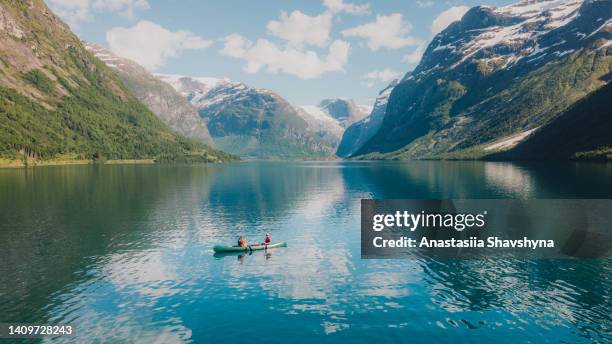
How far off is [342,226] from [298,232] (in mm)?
10978

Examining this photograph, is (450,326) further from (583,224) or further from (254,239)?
(583,224)

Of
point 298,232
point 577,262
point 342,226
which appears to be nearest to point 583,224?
point 577,262

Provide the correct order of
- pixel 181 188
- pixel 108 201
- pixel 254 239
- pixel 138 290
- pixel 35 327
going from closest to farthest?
pixel 35 327, pixel 138 290, pixel 254 239, pixel 108 201, pixel 181 188

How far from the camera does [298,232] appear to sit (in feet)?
285

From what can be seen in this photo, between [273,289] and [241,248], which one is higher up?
[241,248]

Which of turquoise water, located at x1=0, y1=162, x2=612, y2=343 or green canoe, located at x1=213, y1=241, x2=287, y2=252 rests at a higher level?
green canoe, located at x1=213, y1=241, x2=287, y2=252

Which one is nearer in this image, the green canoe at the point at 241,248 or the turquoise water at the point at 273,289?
the turquoise water at the point at 273,289

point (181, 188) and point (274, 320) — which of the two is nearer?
point (274, 320)

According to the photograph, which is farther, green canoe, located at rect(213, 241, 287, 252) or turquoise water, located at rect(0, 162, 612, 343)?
green canoe, located at rect(213, 241, 287, 252)

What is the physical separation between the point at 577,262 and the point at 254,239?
5193cm

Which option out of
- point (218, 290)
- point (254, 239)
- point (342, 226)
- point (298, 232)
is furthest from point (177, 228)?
point (218, 290)

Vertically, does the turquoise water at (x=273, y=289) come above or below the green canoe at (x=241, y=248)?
below

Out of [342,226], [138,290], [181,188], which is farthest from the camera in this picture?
[181,188]

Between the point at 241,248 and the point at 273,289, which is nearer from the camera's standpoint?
the point at 273,289
